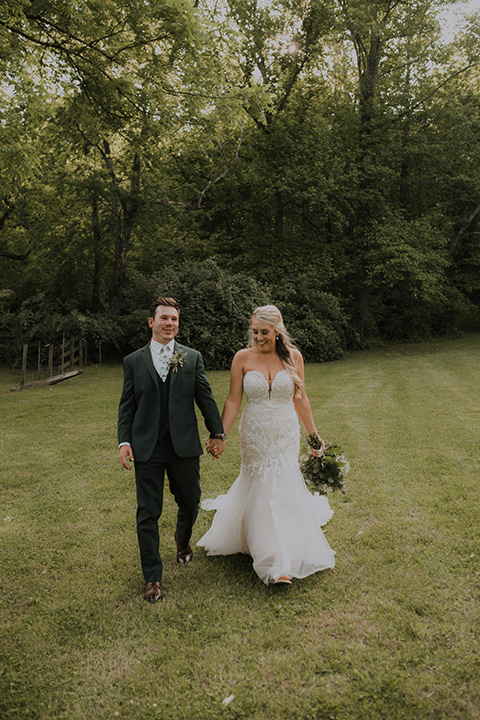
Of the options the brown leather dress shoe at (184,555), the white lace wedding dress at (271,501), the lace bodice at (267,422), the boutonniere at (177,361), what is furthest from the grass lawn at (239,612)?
the boutonniere at (177,361)

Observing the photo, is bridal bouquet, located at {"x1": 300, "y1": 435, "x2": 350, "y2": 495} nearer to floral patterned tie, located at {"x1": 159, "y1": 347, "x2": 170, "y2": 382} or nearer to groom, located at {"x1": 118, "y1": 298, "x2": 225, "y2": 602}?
groom, located at {"x1": 118, "y1": 298, "x2": 225, "y2": 602}

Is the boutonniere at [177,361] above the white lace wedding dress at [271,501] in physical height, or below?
above

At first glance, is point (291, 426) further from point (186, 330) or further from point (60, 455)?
point (186, 330)

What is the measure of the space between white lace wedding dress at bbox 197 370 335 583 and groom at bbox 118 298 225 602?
1.29ft

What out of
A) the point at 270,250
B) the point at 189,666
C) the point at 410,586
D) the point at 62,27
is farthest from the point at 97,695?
the point at 270,250

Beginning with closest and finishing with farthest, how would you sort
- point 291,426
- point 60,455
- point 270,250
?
point 291,426, point 60,455, point 270,250

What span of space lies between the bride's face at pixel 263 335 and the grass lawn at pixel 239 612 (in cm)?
187

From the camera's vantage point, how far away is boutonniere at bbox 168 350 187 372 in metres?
4.09

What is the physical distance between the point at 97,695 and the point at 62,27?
1271 centimetres

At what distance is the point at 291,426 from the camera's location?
4504 millimetres

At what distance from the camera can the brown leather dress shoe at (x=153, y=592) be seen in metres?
3.92

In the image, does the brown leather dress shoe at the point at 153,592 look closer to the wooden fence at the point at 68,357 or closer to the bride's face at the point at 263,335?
the bride's face at the point at 263,335

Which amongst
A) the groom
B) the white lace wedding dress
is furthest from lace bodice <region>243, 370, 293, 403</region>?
the groom

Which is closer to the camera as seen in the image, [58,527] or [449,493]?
[58,527]
